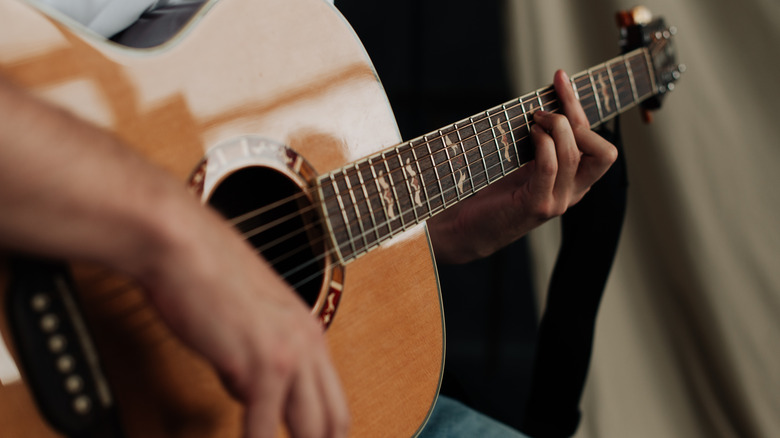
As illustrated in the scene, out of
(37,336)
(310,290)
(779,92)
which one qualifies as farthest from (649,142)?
(37,336)

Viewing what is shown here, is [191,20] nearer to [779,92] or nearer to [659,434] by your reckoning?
[779,92]

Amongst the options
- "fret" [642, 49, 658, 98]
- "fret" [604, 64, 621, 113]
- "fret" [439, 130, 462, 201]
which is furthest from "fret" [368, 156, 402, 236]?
"fret" [642, 49, 658, 98]

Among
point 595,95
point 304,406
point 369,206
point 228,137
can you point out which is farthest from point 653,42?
point 304,406

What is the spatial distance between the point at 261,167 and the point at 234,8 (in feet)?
0.56

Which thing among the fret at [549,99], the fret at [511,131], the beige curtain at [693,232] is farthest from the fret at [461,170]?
the beige curtain at [693,232]

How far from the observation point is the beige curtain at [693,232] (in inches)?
60.0

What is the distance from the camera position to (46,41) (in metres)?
0.45

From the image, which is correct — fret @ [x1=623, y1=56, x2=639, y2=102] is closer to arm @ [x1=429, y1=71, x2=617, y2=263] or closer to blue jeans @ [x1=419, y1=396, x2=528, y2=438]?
arm @ [x1=429, y1=71, x2=617, y2=263]

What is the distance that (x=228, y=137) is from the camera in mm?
541

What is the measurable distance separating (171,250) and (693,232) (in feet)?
5.19

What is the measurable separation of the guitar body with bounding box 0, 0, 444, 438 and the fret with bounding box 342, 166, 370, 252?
0.03 meters

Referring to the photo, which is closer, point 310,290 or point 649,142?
point 310,290

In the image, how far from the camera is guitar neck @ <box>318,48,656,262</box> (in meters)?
0.60

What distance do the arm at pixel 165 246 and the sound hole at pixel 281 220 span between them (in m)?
0.17
